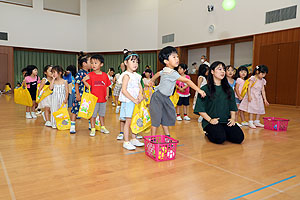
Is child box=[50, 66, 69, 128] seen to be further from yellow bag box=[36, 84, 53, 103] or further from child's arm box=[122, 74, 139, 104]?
child's arm box=[122, 74, 139, 104]

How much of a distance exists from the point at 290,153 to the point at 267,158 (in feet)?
1.32

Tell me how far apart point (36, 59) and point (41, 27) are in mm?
1766

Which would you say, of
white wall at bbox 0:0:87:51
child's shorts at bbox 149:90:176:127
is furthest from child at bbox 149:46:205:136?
white wall at bbox 0:0:87:51

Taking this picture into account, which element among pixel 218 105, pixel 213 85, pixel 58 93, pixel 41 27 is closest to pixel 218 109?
pixel 218 105

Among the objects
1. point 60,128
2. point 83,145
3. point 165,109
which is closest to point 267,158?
point 165,109

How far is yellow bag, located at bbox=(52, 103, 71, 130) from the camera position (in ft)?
12.5

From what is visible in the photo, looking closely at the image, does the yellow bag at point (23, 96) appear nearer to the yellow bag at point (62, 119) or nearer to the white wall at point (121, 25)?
the yellow bag at point (62, 119)

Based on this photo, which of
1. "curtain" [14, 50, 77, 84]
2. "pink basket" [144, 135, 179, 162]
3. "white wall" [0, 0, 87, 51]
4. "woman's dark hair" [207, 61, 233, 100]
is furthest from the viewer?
"curtain" [14, 50, 77, 84]

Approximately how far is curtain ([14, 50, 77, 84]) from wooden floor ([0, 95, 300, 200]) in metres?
11.1

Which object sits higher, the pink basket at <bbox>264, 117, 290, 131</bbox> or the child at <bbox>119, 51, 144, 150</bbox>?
the child at <bbox>119, 51, 144, 150</bbox>

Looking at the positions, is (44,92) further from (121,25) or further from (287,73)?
(121,25)

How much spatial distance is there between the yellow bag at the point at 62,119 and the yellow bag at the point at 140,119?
5.22 ft

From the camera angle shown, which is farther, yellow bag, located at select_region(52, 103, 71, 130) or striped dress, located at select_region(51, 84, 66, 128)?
striped dress, located at select_region(51, 84, 66, 128)

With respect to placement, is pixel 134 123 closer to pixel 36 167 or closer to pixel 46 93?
pixel 36 167
